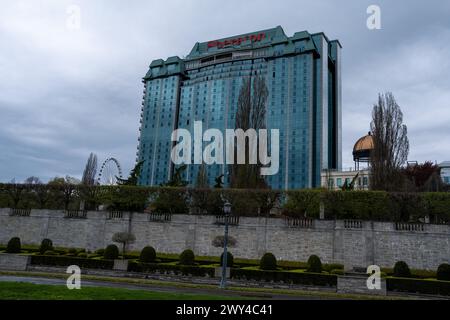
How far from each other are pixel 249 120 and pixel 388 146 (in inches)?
620

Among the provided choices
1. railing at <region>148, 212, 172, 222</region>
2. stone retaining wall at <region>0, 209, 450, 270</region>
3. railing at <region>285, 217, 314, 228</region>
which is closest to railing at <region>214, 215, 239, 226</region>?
stone retaining wall at <region>0, 209, 450, 270</region>

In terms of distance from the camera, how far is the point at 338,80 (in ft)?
430

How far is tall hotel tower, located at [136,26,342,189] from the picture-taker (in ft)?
372

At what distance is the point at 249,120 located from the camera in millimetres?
46406

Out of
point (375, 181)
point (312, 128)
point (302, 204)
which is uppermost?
point (312, 128)

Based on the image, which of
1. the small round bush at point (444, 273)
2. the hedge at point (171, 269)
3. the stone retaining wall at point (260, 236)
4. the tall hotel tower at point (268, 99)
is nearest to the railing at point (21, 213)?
the stone retaining wall at point (260, 236)

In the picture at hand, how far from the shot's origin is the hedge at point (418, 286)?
2403 centimetres

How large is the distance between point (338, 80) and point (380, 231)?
105678mm

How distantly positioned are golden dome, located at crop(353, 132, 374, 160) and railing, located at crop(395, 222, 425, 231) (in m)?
48.8

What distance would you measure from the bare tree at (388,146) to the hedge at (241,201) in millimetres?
4714

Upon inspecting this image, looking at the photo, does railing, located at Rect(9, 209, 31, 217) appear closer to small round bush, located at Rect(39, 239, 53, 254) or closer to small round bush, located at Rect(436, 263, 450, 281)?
small round bush, located at Rect(39, 239, 53, 254)

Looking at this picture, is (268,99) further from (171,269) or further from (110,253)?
(171,269)

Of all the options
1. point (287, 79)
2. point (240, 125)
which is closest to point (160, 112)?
point (287, 79)
